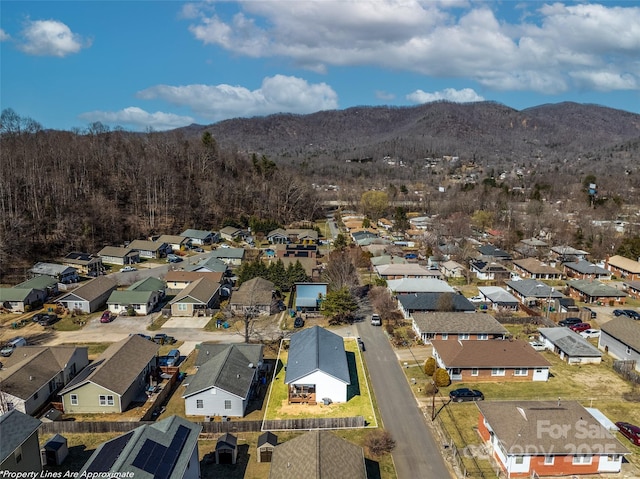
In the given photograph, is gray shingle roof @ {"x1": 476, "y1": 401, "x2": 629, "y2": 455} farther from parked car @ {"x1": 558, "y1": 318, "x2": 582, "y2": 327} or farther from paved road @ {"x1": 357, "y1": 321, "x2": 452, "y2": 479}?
parked car @ {"x1": 558, "y1": 318, "x2": 582, "y2": 327}

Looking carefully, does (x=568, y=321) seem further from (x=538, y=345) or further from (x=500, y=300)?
(x=538, y=345)

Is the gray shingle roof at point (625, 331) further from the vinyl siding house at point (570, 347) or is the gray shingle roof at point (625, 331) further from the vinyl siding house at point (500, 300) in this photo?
the vinyl siding house at point (500, 300)

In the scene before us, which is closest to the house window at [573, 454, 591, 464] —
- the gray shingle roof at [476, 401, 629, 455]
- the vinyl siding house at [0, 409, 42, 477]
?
the gray shingle roof at [476, 401, 629, 455]

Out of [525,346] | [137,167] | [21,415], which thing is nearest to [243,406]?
[21,415]

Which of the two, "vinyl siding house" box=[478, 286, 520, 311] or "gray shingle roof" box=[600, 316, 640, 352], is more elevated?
"gray shingle roof" box=[600, 316, 640, 352]

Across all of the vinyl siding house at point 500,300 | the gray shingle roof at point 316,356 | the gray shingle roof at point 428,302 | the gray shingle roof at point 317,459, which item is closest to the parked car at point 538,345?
the gray shingle roof at point 428,302

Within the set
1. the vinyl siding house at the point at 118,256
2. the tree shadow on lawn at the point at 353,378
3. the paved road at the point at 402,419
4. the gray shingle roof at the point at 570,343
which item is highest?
the vinyl siding house at the point at 118,256
